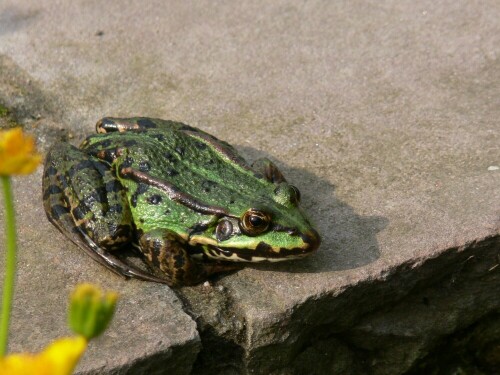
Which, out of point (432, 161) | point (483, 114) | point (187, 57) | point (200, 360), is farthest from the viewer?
point (187, 57)

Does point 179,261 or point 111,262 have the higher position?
point 179,261

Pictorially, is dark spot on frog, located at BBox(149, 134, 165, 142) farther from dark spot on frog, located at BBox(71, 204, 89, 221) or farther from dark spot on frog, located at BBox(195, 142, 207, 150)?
dark spot on frog, located at BBox(71, 204, 89, 221)

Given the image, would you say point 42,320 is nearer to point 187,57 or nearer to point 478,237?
point 478,237

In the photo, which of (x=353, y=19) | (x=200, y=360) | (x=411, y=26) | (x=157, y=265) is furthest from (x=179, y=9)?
(x=200, y=360)

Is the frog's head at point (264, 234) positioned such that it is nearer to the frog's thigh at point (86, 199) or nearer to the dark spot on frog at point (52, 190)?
the frog's thigh at point (86, 199)

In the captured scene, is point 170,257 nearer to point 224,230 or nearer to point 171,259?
point 171,259

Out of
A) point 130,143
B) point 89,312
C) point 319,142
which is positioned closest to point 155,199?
point 130,143

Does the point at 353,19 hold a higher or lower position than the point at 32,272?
higher

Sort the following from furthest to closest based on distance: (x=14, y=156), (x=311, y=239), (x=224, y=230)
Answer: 1. (x=224, y=230)
2. (x=311, y=239)
3. (x=14, y=156)

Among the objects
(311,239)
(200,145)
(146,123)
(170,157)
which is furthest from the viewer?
(146,123)
